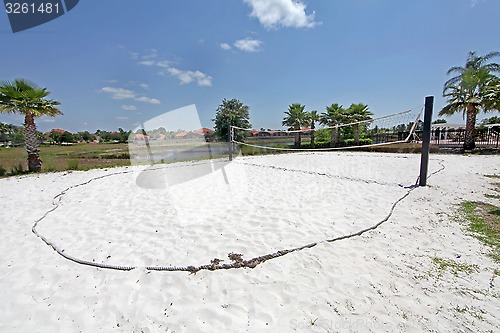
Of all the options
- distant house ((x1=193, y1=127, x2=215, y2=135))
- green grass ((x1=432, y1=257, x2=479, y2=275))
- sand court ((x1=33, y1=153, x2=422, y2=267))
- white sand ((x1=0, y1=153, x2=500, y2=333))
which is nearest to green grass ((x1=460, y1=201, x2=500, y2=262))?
white sand ((x1=0, y1=153, x2=500, y2=333))

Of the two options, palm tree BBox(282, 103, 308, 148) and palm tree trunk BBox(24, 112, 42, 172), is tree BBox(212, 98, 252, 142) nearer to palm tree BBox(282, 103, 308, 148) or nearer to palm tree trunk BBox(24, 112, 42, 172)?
palm tree BBox(282, 103, 308, 148)

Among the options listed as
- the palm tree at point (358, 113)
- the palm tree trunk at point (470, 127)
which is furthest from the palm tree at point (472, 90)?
the palm tree at point (358, 113)

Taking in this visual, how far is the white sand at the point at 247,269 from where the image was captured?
165 centimetres

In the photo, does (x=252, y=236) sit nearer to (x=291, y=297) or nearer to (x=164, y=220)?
(x=291, y=297)

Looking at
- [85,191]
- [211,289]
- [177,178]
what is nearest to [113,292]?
[211,289]

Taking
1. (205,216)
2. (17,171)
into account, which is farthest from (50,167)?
(205,216)

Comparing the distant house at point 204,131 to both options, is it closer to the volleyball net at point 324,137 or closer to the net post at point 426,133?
the volleyball net at point 324,137

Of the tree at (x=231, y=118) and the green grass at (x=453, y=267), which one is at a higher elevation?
the tree at (x=231, y=118)

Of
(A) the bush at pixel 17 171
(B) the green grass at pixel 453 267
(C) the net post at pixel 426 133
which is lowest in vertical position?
(B) the green grass at pixel 453 267

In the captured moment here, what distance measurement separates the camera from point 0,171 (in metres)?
7.75

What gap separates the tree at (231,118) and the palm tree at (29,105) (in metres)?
15.3

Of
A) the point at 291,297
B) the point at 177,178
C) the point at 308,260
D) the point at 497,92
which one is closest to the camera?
the point at 291,297

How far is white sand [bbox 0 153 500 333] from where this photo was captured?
1.65 meters

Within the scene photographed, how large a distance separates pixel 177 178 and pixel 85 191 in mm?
2229
